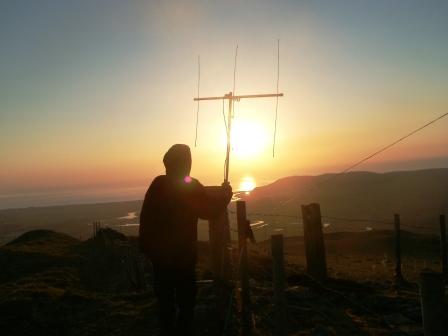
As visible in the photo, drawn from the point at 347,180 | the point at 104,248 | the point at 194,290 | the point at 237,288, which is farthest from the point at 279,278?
the point at 347,180

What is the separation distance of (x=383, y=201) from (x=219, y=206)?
89279 millimetres

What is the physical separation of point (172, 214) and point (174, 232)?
22cm

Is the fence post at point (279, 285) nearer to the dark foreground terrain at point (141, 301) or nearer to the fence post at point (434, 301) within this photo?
the dark foreground terrain at point (141, 301)

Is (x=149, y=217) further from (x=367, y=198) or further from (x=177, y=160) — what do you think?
(x=367, y=198)

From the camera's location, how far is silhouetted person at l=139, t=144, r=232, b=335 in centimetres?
566

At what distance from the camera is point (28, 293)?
393 inches

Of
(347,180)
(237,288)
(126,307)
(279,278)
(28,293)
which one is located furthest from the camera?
(347,180)

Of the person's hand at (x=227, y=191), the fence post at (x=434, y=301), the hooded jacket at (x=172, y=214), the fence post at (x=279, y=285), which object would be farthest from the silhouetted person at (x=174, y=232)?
the fence post at (x=434, y=301)

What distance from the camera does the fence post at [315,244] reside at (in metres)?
11.9

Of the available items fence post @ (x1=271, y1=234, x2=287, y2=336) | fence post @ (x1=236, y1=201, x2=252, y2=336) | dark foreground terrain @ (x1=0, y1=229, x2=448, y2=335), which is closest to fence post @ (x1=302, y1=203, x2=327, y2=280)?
dark foreground terrain @ (x1=0, y1=229, x2=448, y2=335)

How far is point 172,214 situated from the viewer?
5656 millimetres

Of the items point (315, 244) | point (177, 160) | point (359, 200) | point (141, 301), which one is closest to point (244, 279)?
point (177, 160)

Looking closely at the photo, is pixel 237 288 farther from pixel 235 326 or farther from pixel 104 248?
pixel 104 248

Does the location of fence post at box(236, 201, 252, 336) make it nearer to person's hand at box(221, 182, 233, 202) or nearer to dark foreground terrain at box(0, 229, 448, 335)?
dark foreground terrain at box(0, 229, 448, 335)
